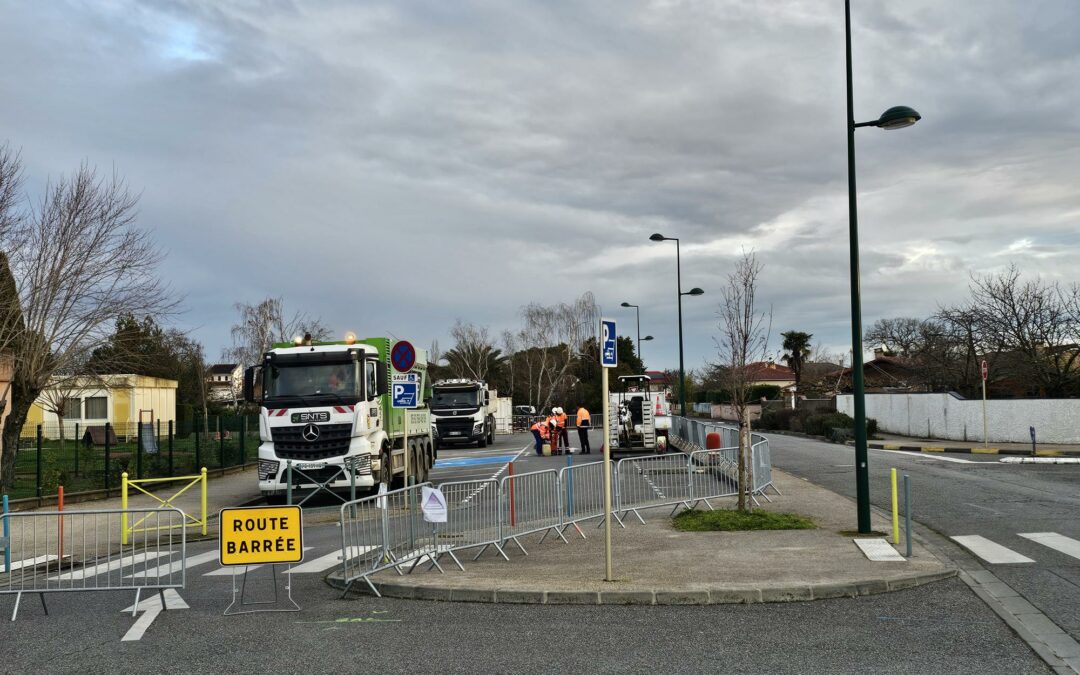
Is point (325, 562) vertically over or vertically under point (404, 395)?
under

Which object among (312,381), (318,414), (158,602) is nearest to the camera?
(158,602)

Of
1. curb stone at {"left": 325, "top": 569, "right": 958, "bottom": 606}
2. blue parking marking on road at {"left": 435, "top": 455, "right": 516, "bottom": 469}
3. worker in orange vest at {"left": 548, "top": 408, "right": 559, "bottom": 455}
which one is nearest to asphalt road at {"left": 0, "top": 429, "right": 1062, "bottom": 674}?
curb stone at {"left": 325, "top": 569, "right": 958, "bottom": 606}

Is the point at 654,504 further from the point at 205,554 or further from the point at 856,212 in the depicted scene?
the point at 205,554

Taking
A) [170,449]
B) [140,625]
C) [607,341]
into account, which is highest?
[607,341]

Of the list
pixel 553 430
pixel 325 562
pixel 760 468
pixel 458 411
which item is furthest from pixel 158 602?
pixel 458 411

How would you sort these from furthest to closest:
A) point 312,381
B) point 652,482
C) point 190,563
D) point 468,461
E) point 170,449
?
point 468,461 → point 170,449 → point 312,381 → point 652,482 → point 190,563

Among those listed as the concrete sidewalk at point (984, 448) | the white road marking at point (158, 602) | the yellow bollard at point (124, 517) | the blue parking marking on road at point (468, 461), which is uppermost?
the yellow bollard at point (124, 517)

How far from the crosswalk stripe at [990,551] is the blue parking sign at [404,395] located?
8.33 meters

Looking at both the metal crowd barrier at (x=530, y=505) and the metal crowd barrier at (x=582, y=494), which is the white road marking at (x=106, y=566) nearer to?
the metal crowd barrier at (x=530, y=505)

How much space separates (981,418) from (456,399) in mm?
21257

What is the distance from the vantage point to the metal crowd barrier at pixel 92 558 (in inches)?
372

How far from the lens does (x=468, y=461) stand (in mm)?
33688

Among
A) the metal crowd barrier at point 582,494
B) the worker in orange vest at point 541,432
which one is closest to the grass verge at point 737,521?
the metal crowd barrier at point 582,494

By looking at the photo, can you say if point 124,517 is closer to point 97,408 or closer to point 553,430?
point 553,430
